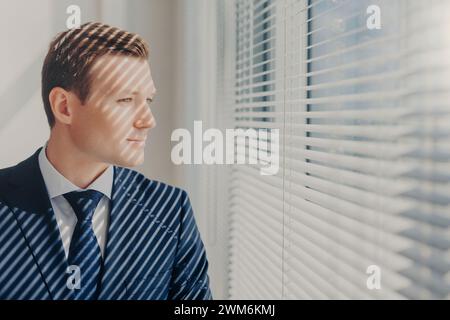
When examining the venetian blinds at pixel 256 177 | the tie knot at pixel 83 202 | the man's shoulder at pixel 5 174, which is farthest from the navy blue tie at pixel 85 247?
the venetian blinds at pixel 256 177

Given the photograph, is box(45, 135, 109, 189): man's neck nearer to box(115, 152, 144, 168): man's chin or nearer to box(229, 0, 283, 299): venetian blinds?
box(115, 152, 144, 168): man's chin

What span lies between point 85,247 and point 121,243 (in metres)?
0.07

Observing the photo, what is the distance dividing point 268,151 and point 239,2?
12.6 inches

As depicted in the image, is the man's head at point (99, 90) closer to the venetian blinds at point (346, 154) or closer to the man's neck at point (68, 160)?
the man's neck at point (68, 160)

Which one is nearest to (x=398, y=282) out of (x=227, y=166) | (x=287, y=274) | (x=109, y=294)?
(x=287, y=274)

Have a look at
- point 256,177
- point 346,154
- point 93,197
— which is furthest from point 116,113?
point 346,154

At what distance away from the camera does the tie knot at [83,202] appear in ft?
3.33

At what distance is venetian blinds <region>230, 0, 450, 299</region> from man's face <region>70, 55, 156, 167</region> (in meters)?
0.20

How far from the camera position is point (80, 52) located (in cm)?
99

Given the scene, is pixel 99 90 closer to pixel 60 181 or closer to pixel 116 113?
pixel 116 113

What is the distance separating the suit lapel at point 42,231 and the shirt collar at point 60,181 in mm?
19

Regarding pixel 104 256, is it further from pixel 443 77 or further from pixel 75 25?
pixel 443 77

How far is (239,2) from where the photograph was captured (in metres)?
1.07

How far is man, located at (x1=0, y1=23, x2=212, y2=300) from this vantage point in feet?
3.24
